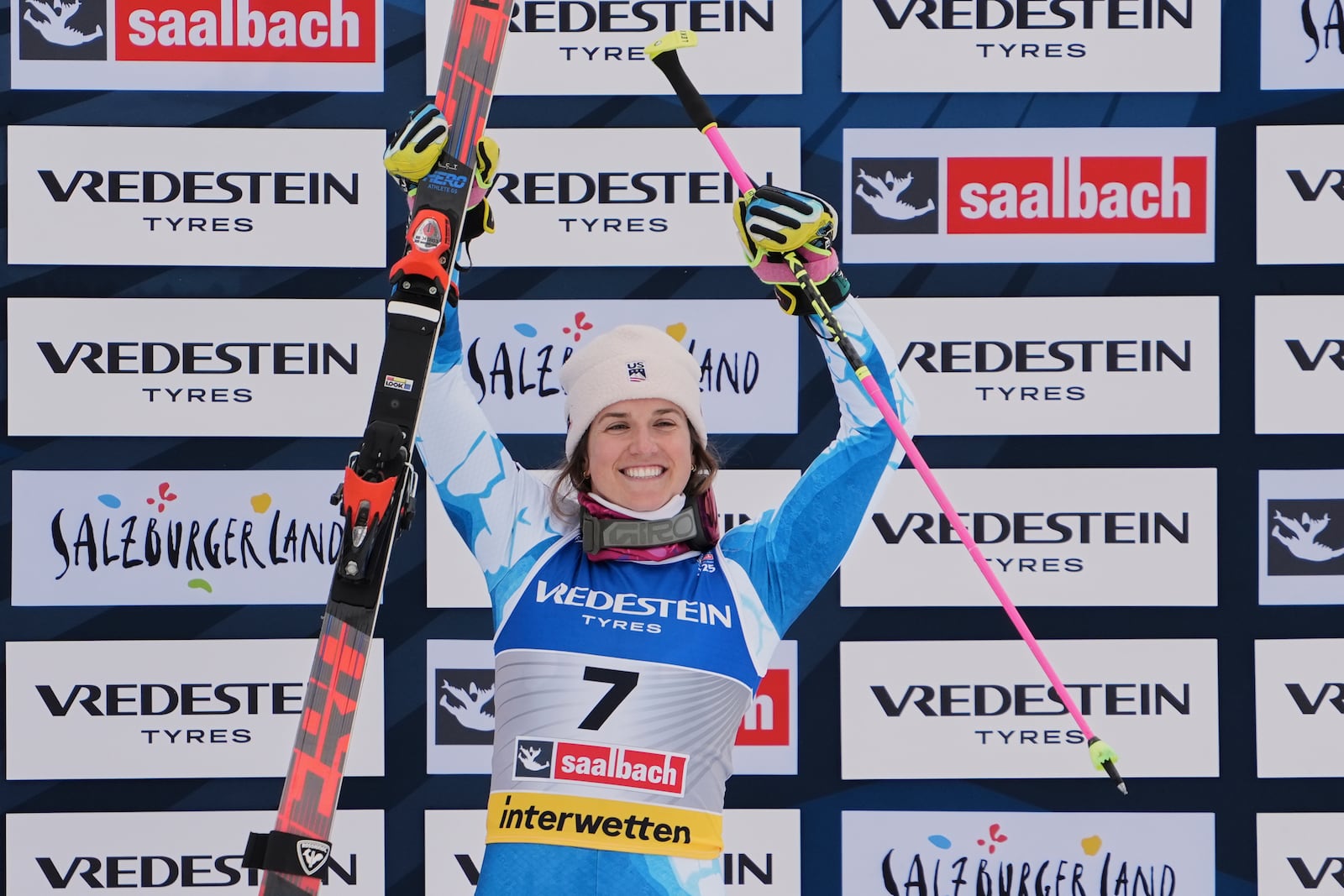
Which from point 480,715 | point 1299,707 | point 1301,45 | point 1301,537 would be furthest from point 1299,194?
point 480,715

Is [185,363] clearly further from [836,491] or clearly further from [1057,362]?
[1057,362]

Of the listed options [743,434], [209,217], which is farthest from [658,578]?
[209,217]

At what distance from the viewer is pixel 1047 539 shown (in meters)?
2.64

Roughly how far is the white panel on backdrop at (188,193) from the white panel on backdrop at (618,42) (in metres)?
0.29

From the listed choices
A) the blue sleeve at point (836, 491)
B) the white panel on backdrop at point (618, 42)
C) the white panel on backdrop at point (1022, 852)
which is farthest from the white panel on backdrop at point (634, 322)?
the white panel on backdrop at point (1022, 852)

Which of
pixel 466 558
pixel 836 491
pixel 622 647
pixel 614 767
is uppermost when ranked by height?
pixel 836 491

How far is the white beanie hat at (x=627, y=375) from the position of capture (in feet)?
5.76

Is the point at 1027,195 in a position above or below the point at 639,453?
above

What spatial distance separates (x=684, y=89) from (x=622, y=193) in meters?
0.78

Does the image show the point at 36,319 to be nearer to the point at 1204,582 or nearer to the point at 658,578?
the point at 658,578

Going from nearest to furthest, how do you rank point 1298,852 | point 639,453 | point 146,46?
point 639,453, point 146,46, point 1298,852

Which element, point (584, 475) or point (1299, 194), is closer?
point (584, 475)

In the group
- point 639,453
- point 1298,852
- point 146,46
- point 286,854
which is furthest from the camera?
point 1298,852

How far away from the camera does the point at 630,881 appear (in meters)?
1.68
